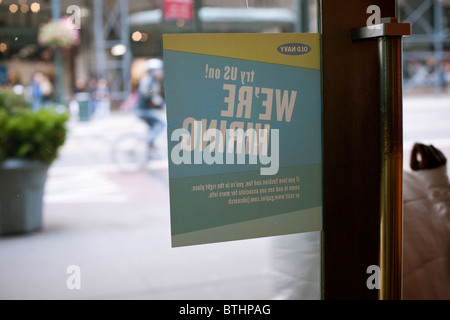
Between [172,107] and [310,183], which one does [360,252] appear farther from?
[172,107]

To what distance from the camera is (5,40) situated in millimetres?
2244

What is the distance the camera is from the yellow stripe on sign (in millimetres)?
1531

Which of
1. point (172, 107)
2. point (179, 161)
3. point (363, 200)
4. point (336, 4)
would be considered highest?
point (336, 4)

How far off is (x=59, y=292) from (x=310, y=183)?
257cm

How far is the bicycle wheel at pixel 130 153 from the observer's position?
28.4ft

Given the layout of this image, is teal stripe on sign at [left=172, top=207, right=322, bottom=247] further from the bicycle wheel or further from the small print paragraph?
the bicycle wheel

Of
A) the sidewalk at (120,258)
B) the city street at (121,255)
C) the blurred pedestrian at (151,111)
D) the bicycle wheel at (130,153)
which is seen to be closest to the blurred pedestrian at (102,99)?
the bicycle wheel at (130,153)

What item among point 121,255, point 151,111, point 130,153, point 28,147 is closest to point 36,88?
point 130,153

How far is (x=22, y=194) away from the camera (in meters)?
4.66

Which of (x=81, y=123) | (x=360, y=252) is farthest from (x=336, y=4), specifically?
(x=81, y=123)

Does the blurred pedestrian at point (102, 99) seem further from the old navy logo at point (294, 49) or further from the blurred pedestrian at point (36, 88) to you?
the old navy logo at point (294, 49)

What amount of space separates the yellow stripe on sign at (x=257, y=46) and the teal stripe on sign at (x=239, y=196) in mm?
326

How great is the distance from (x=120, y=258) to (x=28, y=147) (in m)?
1.39

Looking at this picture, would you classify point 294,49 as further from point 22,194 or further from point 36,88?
point 36,88
